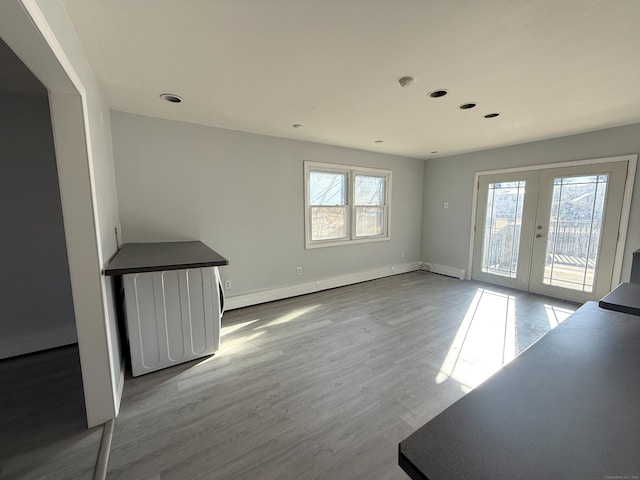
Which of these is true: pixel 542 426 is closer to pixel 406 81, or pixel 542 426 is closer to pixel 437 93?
pixel 406 81

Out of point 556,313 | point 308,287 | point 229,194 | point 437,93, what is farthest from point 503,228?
point 229,194

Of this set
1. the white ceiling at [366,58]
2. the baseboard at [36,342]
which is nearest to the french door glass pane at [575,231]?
the white ceiling at [366,58]

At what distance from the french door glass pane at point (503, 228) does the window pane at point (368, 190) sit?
1.83 meters

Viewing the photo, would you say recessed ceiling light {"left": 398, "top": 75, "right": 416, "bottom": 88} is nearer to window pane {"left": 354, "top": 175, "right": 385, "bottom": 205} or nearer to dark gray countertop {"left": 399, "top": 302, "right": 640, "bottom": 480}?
dark gray countertop {"left": 399, "top": 302, "right": 640, "bottom": 480}

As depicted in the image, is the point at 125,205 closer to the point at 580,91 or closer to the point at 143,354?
the point at 143,354

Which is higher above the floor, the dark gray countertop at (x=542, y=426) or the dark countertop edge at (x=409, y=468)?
the dark gray countertop at (x=542, y=426)

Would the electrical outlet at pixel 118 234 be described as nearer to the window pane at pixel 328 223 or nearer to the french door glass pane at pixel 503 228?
the window pane at pixel 328 223

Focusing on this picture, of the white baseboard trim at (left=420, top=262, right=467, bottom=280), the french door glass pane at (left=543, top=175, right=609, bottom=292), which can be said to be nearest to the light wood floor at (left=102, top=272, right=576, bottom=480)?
the french door glass pane at (left=543, top=175, right=609, bottom=292)

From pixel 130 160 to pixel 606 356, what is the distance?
375 cm

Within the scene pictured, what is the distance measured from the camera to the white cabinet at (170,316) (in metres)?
2.13

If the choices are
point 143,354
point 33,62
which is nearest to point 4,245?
point 143,354

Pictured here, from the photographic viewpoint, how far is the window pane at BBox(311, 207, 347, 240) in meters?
4.30

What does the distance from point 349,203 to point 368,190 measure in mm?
563

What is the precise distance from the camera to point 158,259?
2135 mm
